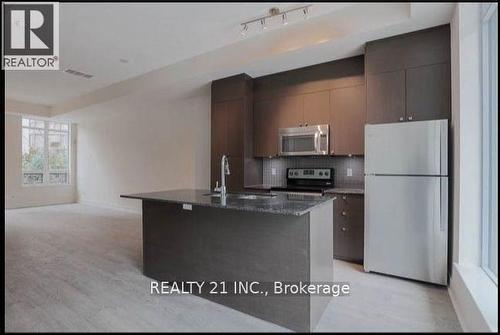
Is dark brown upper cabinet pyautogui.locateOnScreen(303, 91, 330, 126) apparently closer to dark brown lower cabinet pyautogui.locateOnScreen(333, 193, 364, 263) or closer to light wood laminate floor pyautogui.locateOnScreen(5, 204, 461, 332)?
dark brown lower cabinet pyautogui.locateOnScreen(333, 193, 364, 263)

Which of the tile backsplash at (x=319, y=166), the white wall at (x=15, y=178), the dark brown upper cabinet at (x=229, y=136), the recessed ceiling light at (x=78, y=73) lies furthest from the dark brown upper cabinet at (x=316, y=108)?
the white wall at (x=15, y=178)

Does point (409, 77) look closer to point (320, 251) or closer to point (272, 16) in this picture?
point (272, 16)

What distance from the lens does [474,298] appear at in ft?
5.84

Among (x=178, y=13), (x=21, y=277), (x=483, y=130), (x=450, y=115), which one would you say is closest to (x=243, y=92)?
(x=178, y=13)

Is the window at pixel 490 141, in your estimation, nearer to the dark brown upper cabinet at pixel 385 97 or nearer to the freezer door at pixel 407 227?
the freezer door at pixel 407 227

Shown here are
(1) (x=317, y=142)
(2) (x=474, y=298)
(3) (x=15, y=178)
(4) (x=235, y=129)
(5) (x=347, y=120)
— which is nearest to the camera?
(2) (x=474, y=298)

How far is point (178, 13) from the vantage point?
2887 millimetres

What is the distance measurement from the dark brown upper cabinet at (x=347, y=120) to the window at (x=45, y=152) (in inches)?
322

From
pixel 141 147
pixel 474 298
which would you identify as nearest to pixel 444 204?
pixel 474 298

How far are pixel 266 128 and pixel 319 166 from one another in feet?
3.16

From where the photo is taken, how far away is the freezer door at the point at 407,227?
2.61 metres

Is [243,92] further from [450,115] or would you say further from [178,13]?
[450,115]

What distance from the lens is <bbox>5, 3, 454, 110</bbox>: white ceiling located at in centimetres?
276

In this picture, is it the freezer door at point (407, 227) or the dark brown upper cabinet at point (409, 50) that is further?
the dark brown upper cabinet at point (409, 50)
